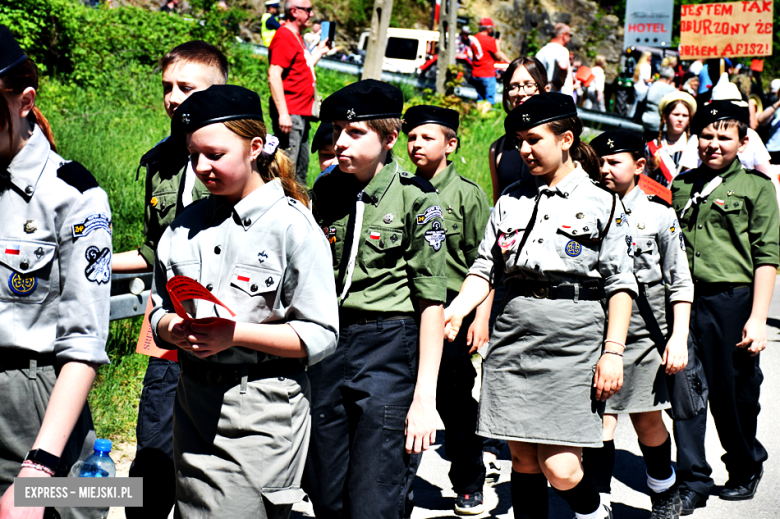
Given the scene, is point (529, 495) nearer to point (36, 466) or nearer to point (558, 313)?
point (558, 313)

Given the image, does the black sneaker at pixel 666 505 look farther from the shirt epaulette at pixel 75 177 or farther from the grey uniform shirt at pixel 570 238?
the shirt epaulette at pixel 75 177

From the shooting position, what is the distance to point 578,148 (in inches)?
156

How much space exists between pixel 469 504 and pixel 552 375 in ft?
4.61

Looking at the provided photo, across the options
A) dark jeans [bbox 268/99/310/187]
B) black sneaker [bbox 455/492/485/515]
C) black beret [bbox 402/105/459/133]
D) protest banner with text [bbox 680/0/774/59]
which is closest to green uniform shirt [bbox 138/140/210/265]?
black beret [bbox 402/105/459/133]

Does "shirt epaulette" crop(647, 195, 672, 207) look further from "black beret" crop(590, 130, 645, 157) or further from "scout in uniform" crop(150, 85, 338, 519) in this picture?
"scout in uniform" crop(150, 85, 338, 519)

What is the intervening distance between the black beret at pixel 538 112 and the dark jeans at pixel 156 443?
1.88 meters

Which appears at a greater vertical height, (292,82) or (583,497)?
(292,82)

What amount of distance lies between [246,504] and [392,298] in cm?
119

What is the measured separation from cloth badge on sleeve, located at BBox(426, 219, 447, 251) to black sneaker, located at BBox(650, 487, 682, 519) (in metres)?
2.24

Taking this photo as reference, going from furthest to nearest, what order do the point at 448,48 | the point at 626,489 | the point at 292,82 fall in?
the point at 448,48
the point at 292,82
the point at 626,489

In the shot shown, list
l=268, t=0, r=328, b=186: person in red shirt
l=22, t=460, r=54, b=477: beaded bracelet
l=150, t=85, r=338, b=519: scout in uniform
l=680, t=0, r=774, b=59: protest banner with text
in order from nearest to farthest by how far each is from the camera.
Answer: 1. l=22, t=460, r=54, b=477: beaded bracelet
2. l=150, t=85, r=338, b=519: scout in uniform
3. l=268, t=0, r=328, b=186: person in red shirt
4. l=680, t=0, r=774, b=59: protest banner with text

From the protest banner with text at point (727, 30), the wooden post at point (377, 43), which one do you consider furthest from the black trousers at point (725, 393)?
the wooden post at point (377, 43)

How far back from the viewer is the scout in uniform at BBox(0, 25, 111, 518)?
2.21 meters

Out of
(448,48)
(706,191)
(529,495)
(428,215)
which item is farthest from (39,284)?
(448,48)
